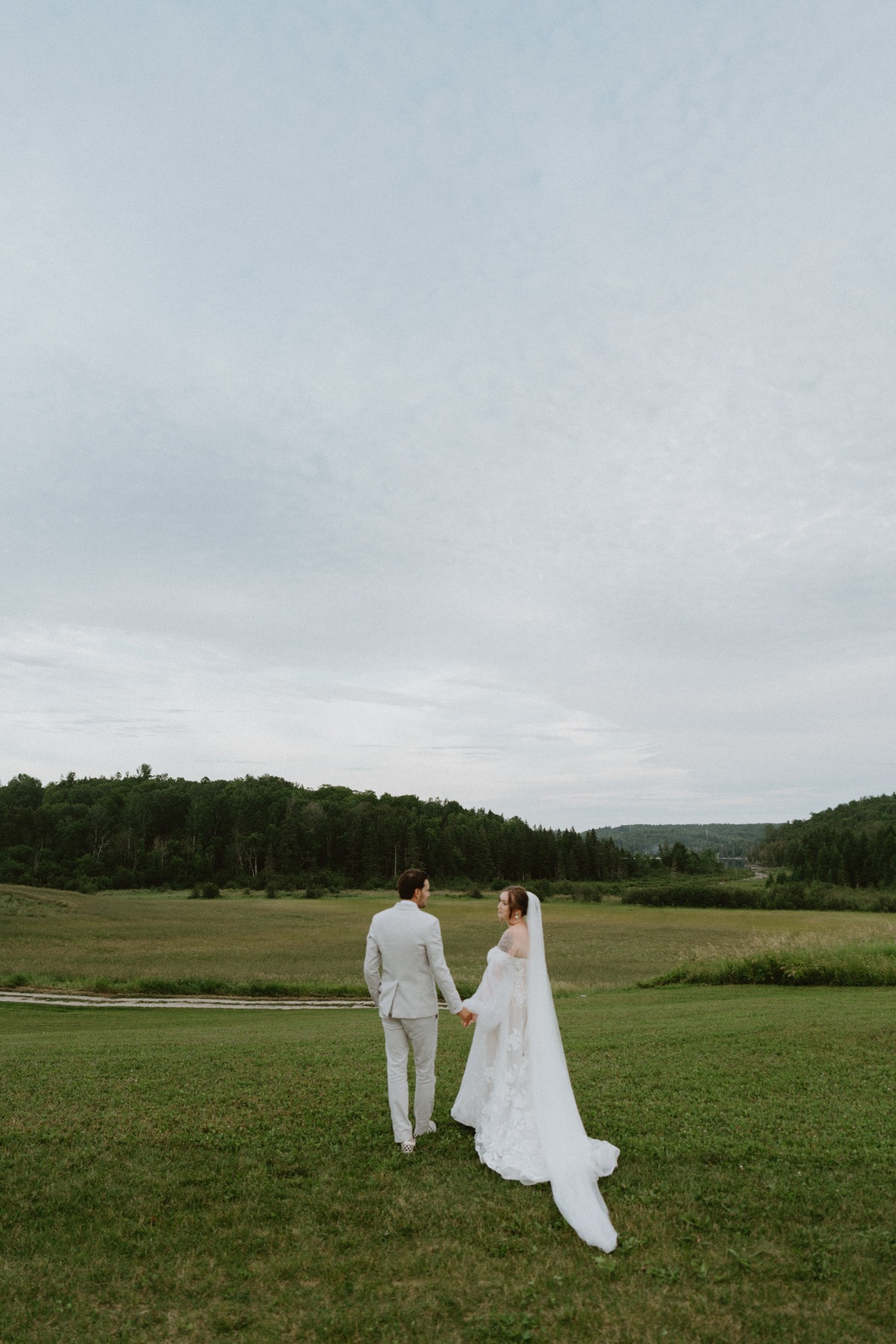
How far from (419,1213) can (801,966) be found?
76.3 feet

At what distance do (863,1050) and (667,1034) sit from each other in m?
3.38

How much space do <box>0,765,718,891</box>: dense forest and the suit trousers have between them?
11693 centimetres

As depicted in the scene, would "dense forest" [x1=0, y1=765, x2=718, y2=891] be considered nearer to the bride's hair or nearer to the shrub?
the shrub

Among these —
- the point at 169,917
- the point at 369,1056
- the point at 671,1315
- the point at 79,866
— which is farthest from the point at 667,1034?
the point at 79,866

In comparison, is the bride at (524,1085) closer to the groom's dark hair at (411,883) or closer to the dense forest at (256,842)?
the groom's dark hair at (411,883)

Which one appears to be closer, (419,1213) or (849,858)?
(419,1213)

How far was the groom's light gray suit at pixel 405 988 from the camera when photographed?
327 inches

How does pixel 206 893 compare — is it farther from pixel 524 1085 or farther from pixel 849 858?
pixel 524 1085

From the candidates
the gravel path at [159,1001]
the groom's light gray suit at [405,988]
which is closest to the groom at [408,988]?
the groom's light gray suit at [405,988]

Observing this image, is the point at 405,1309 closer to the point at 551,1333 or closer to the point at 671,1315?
the point at 551,1333

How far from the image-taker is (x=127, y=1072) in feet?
38.8

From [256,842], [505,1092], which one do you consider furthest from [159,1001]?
[256,842]

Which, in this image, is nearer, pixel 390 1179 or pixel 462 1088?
pixel 390 1179

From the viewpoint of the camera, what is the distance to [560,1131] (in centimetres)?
774
